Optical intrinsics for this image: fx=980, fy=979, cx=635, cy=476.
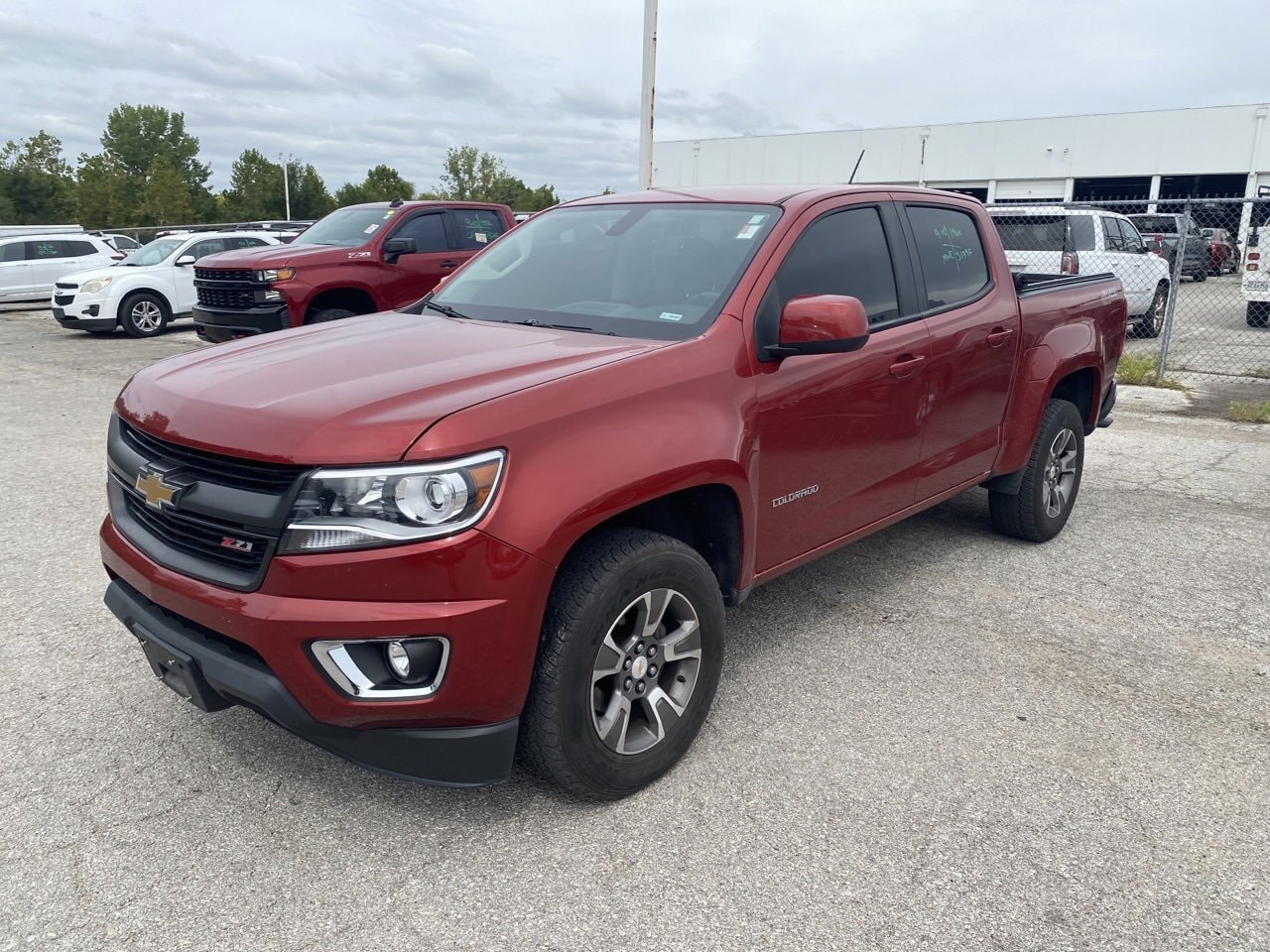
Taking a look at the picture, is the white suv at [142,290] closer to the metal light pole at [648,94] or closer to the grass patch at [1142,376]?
the metal light pole at [648,94]

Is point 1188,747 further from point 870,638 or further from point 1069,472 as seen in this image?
point 1069,472

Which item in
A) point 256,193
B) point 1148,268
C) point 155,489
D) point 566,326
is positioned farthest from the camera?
point 256,193

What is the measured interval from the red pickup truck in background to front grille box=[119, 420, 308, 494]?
24.8 ft

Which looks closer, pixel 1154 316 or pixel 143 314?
pixel 1154 316

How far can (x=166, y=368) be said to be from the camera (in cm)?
317

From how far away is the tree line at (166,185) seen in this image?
5466cm

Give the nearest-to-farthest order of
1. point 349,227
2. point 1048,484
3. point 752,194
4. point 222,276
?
point 752,194, point 1048,484, point 222,276, point 349,227

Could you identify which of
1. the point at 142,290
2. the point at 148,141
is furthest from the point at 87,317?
the point at 148,141

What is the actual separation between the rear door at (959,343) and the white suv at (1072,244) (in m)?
8.33

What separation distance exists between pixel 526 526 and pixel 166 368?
4.91 ft

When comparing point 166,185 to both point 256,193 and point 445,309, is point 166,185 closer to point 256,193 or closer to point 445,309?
point 256,193

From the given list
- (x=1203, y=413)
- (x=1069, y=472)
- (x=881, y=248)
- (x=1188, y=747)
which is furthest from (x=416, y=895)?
(x=1203, y=413)

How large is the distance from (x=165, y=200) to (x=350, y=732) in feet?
198

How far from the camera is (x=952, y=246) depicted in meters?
4.50
